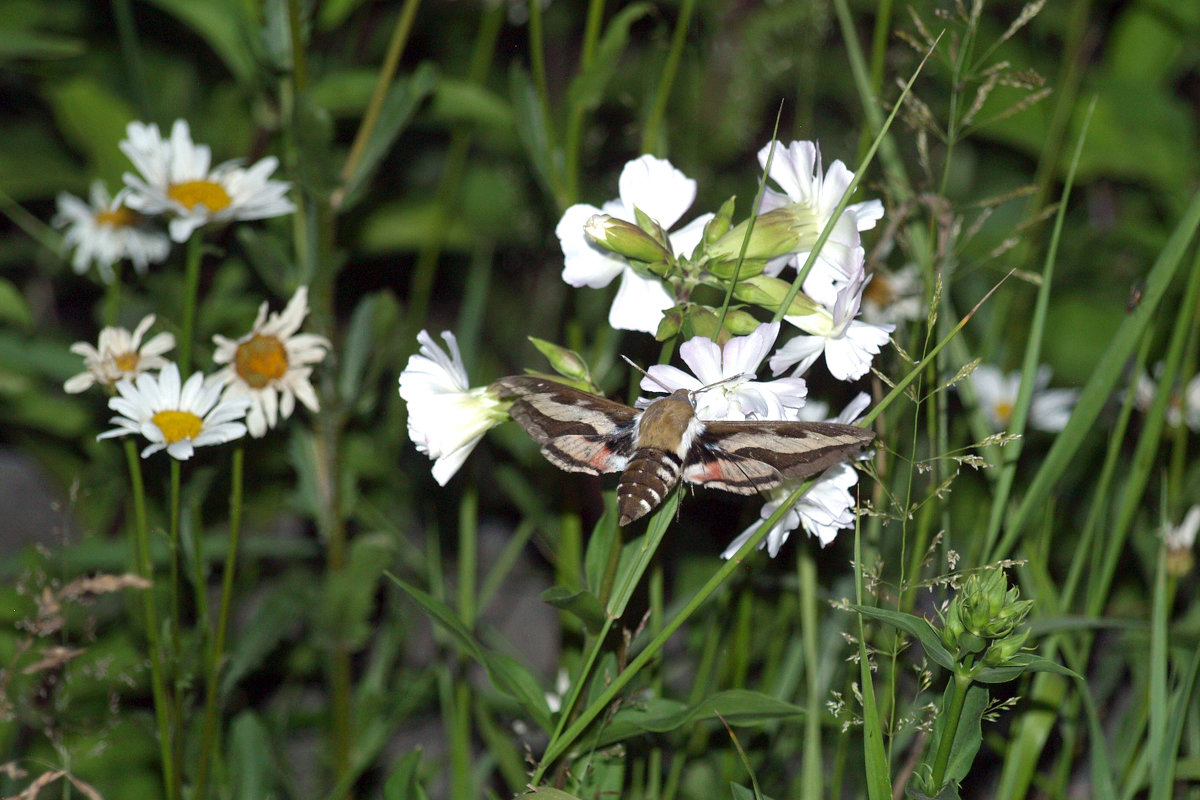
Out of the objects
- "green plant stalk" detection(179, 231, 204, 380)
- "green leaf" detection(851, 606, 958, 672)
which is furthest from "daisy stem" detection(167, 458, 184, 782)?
"green leaf" detection(851, 606, 958, 672)

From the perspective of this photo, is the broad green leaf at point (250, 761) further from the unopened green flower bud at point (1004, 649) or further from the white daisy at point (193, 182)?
the unopened green flower bud at point (1004, 649)

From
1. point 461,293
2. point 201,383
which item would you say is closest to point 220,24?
point 201,383

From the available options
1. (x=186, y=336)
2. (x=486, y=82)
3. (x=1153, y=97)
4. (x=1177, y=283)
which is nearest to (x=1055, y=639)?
(x=1177, y=283)

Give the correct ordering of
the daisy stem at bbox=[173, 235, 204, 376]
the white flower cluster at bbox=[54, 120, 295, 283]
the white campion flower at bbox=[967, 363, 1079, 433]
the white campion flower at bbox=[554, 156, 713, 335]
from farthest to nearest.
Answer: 1. the white campion flower at bbox=[967, 363, 1079, 433]
2. the white flower cluster at bbox=[54, 120, 295, 283]
3. the daisy stem at bbox=[173, 235, 204, 376]
4. the white campion flower at bbox=[554, 156, 713, 335]

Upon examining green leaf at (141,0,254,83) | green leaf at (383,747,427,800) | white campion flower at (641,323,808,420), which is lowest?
green leaf at (383,747,427,800)

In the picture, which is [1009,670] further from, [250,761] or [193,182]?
[193,182]

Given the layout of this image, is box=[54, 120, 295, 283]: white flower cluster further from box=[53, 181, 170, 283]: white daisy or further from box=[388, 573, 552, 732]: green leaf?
box=[388, 573, 552, 732]: green leaf
